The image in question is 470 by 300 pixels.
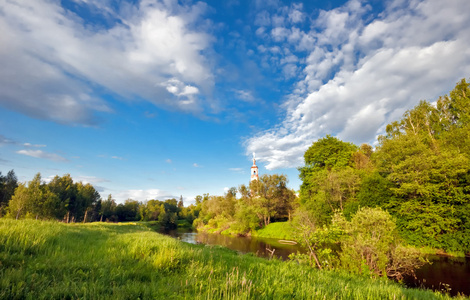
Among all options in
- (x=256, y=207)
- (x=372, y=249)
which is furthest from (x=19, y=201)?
(x=372, y=249)

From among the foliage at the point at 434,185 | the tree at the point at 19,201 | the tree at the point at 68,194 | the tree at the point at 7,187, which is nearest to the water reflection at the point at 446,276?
the foliage at the point at 434,185

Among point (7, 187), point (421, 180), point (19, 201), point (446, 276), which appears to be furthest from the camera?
point (7, 187)

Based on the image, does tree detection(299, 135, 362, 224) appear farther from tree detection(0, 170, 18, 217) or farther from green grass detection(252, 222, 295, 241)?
tree detection(0, 170, 18, 217)

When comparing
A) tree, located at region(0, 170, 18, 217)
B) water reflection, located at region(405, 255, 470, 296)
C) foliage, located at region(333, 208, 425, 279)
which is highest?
tree, located at region(0, 170, 18, 217)

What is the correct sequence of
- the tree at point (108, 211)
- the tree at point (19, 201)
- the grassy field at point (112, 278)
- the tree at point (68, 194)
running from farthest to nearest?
1. the tree at point (108, 211)
2. the tree at point (68, 194)
3. the tree at point (19, 201)
4. the grassy field at point (112, 278)

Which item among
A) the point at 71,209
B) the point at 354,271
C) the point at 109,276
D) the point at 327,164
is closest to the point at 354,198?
the point at 327,164

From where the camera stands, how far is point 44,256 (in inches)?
216

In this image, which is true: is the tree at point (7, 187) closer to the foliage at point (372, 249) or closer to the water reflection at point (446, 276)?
the foliage at point (372, 249)

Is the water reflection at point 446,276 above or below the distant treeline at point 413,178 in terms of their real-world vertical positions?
below

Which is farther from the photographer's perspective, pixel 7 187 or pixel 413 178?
pixel 7 187

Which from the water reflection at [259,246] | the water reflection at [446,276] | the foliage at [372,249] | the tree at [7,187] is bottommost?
the water reflection at [259,246]

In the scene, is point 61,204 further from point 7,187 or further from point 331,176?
point 331,176

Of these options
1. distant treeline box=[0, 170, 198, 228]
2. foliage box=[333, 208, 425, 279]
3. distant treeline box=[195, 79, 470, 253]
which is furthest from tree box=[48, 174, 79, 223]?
foliage box=[333, 208, 425, 279]

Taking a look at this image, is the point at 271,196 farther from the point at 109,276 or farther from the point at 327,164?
the point at 109,276
